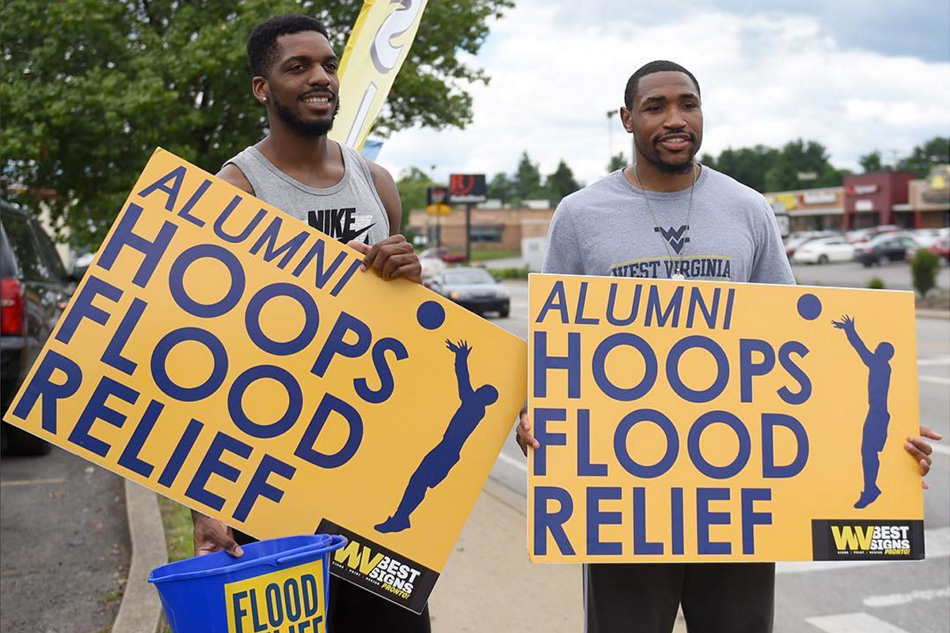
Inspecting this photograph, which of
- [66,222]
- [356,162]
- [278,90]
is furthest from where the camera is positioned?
[66,222]

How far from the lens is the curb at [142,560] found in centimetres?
433

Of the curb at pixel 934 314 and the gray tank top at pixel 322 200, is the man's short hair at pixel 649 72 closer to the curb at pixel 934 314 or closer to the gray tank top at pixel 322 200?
the gray tank top at pixel 322 200

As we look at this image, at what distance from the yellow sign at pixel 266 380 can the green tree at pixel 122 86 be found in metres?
10.7

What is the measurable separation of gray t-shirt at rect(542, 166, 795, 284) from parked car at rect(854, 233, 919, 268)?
160 feet

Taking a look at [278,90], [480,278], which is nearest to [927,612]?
[278,90]

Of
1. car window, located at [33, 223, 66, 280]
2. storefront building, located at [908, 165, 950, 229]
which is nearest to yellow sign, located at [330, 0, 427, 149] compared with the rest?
car window, located at [33, 223, 66, 280]

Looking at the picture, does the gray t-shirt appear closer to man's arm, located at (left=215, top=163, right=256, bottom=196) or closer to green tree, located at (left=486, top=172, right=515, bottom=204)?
man's arm, located at (left=215, top=163, right=256, bottom=196)

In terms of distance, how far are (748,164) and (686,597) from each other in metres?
148

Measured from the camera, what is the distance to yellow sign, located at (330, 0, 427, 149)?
5500 millimetres

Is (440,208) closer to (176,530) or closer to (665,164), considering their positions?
(176,530)

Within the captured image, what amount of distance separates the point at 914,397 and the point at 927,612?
2.58m

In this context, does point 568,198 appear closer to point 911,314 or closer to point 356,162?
point 356,162

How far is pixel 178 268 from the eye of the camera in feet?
8.79

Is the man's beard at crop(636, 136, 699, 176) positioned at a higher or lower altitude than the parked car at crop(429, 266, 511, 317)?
higher
